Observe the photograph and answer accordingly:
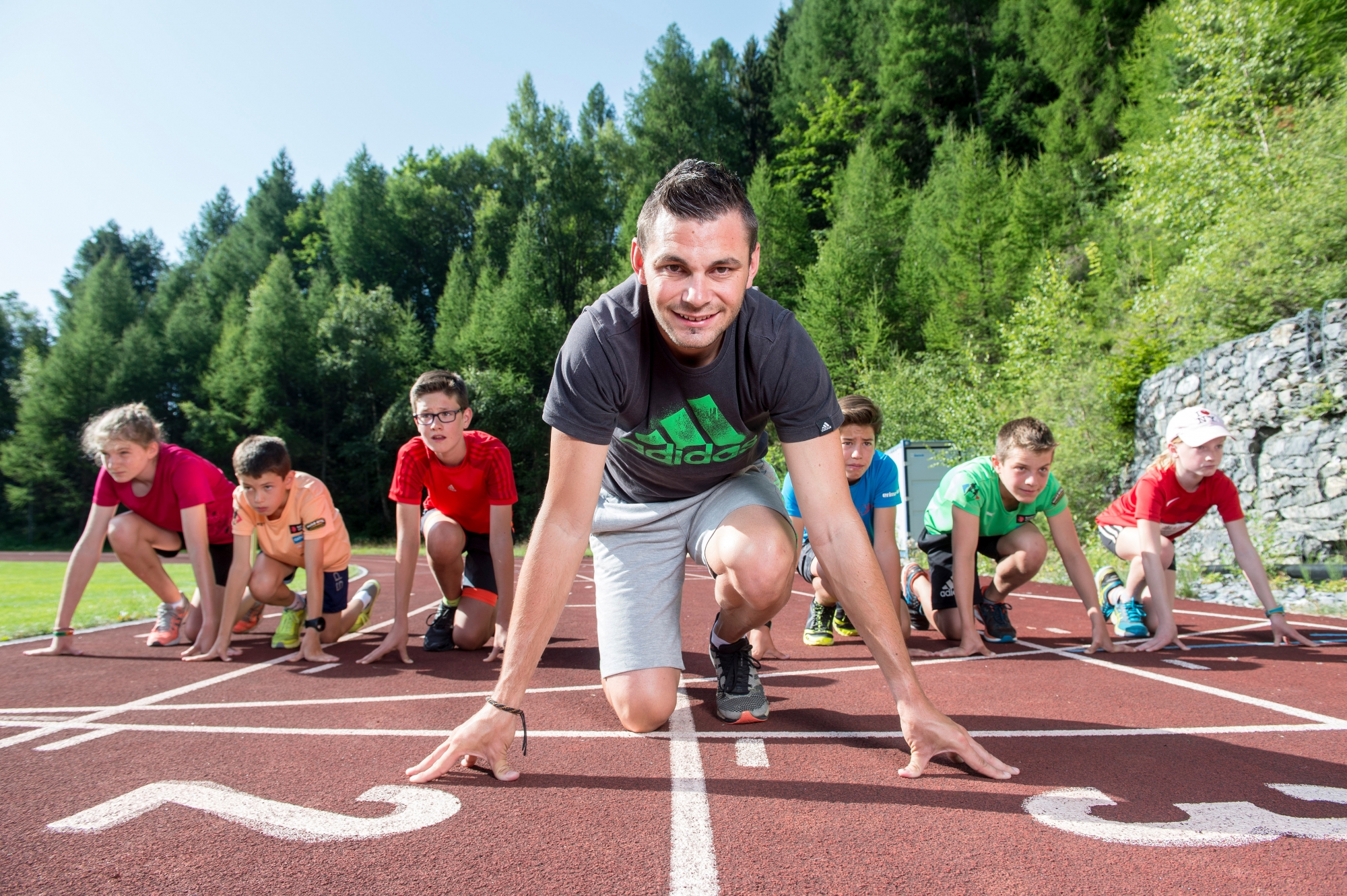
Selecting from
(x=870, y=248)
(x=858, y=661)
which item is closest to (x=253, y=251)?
(x=870, y=248)

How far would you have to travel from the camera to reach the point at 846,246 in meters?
30.4

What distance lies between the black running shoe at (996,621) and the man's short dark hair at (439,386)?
3744 millimetres

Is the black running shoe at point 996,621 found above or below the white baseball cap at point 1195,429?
below

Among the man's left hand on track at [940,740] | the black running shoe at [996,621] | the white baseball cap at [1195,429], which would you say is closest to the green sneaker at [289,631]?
the man's left hand on track at [940,740]

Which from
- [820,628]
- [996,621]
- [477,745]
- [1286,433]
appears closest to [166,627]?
[477,745]

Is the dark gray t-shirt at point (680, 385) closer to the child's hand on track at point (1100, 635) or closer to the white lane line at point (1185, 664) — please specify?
the child's hand on track at point (1100, 635)

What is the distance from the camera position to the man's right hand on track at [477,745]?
7.56 feet

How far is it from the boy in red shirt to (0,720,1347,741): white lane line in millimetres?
1232

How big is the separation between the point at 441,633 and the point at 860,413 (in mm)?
3214

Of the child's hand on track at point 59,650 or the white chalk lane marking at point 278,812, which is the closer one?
the white chalk lane marking at point 278,812

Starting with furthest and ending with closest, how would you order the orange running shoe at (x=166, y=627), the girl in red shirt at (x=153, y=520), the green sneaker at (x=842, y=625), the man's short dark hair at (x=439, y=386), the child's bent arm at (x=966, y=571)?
the green sneaker at (x=842, y=625) < the orange running shoe at (x=166, y=627) < the girl in red shirt at (x=153, y=520) < the man's short dark hair at (x=439, y=386) < the child's bent arm at (x=966, y=571)

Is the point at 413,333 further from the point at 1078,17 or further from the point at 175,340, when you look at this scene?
the point at 1078,17

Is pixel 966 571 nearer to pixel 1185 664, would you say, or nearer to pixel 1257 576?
pixel 1185 664

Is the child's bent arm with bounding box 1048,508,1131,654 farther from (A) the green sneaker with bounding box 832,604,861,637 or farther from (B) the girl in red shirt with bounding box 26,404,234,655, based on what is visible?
(B) the girl in red shirt with bounding box 26,404,234,655
